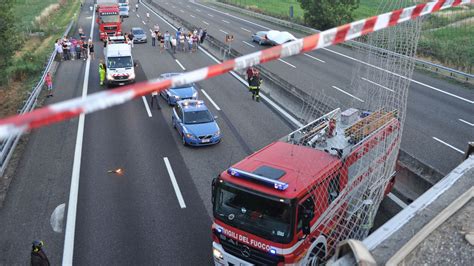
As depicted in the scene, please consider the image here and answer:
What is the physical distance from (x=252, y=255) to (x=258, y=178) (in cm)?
157

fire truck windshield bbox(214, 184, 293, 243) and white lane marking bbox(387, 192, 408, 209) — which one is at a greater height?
fire truck windshield bbox(214, 184, 293, 243)

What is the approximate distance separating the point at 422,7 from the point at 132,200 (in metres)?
10.8

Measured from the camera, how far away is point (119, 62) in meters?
28.1

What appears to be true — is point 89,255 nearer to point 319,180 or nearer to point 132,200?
point 132,200

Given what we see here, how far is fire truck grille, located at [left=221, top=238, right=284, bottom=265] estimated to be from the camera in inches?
344

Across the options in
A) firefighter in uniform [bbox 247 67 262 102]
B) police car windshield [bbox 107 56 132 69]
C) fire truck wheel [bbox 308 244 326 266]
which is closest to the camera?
fire truck wheel [bbox 308 244 326 266]

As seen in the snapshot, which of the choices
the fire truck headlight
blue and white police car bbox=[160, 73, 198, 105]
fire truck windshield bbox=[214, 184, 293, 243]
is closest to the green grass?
blue and white police car bbox=[160, 73, 198, 105]

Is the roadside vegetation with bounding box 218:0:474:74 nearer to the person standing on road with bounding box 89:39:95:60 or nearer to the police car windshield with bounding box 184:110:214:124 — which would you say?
the police car windshield with bounding box 184:110:214:124

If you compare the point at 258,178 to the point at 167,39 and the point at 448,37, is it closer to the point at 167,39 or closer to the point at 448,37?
the point at 167,39

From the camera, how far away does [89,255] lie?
11.3 meters

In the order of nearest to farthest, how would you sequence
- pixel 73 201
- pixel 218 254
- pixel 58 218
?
pixel 218 254, pixel 58 218, pixel 73 201

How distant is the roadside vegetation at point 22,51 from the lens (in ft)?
93.3

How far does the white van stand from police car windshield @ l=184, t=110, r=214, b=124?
977 cm

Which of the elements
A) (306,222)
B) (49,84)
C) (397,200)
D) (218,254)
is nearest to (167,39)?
(49,84)
